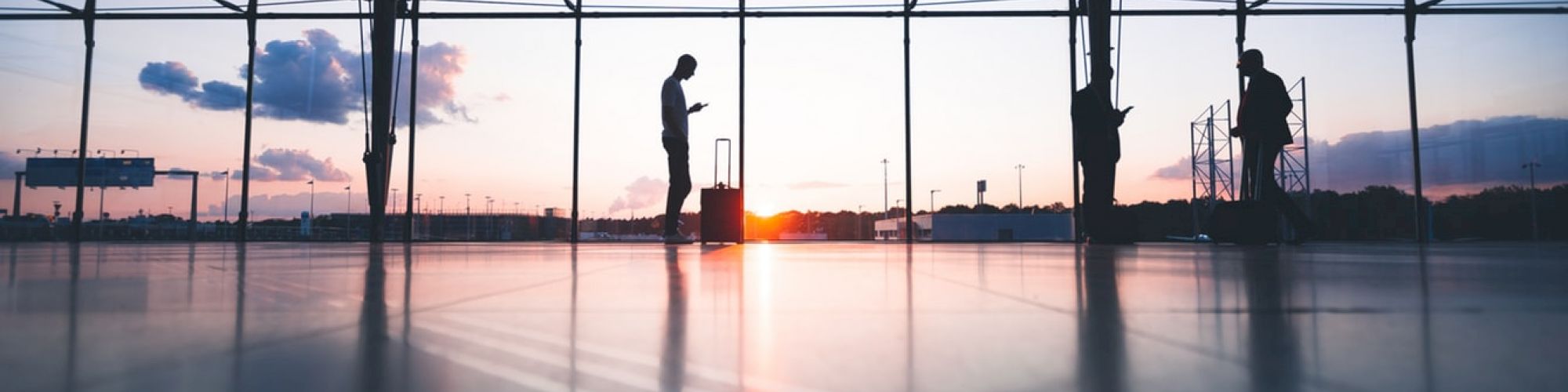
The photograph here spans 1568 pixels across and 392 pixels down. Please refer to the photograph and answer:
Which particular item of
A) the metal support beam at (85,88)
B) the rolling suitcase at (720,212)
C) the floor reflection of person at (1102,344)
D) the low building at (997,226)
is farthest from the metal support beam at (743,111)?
the low building at (997,226)

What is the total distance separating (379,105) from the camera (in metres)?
7.88

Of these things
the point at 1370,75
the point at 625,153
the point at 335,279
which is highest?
the point at 1370,75

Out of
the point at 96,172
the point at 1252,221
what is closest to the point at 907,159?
the point at 1252,221

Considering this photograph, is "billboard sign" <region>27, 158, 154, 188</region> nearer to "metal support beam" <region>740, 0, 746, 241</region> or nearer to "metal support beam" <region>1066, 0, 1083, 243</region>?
"metal support beam" <region>740, 0, 746, 241</region>

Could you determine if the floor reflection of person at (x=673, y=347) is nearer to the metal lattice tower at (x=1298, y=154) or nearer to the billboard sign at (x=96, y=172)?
the metal lattice tower at (x=1298, y=154)

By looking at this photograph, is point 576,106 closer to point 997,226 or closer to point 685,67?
point 685,67

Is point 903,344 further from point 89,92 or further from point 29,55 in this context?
point 29,55

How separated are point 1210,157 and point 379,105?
16463 mm

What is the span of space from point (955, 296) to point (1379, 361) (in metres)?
0.74

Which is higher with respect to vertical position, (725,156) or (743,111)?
(743,111)

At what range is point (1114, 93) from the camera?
7.11m

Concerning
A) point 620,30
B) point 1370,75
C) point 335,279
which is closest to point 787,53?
point 620,30

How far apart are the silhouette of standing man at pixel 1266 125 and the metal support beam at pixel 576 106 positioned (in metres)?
6.98

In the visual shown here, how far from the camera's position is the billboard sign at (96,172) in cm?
3397
